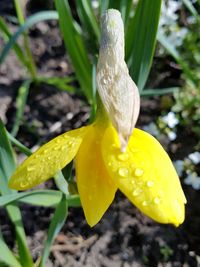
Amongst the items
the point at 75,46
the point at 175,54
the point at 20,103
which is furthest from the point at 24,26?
the point at 175,54

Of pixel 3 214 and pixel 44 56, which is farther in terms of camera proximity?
pixel 44 56

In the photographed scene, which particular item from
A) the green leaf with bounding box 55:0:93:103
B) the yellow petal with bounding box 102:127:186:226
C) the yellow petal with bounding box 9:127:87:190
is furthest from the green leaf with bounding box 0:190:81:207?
the green leaf with bounding box 55:0:93:103

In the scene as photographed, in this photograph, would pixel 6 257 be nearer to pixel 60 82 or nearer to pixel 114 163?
pixel 114 163

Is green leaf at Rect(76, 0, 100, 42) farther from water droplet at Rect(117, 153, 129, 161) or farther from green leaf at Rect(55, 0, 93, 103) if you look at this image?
water droplet at Rect(117, 153, 129, 161)

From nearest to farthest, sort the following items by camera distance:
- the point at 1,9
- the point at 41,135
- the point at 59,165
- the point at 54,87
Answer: the point at 59,165
the point at 41,135
the point at 54,87
the point at 1,9

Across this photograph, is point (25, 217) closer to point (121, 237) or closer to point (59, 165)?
point (121, 237)

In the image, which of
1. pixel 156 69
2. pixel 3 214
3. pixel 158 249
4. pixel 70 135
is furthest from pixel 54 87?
pixel 70 135

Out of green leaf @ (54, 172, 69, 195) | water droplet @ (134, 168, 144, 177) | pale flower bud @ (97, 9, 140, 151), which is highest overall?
pale flower bud @ (97, 9, 140, 151)

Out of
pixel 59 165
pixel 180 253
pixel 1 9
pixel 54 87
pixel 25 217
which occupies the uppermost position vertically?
pixel 59 165
